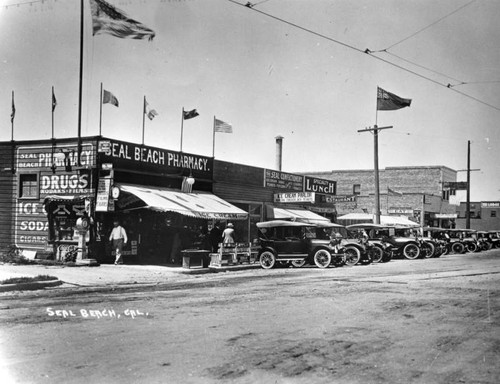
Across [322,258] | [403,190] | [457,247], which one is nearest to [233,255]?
[322,258]

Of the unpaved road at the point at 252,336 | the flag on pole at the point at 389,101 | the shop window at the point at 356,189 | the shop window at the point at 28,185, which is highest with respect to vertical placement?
the flag on pole at the point at 389,101

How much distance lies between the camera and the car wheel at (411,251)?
2607cm

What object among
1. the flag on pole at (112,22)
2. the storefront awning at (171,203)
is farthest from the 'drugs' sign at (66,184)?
the flag on pole at (112,22)

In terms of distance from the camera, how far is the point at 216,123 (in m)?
26.2

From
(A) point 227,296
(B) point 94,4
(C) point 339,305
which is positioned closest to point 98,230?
(B) point 94,4

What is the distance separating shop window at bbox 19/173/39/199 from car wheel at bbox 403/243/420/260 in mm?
17111

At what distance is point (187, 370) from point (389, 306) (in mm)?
5328

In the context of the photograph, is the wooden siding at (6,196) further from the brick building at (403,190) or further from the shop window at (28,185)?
the brick building at (403,190)

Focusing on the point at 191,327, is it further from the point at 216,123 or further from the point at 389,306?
the point at 216,123

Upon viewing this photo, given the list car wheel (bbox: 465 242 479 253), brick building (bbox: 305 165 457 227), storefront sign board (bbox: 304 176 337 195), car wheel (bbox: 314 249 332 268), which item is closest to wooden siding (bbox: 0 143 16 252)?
car wheel (bbox: 314 249 332 268)

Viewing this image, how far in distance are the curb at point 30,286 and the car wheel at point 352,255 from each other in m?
11.9

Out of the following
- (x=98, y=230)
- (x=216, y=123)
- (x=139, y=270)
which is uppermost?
(x=216, y=123)

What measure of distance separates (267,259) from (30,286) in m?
9.45

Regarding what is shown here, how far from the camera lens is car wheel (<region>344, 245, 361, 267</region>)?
2120 centimetres
